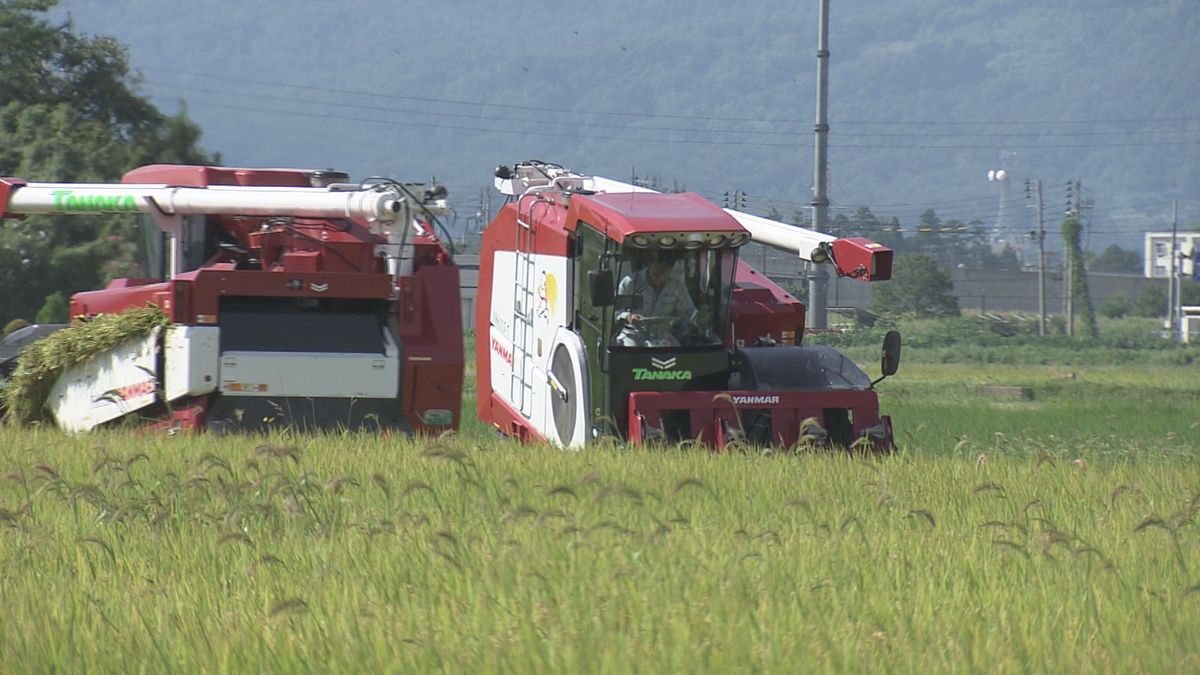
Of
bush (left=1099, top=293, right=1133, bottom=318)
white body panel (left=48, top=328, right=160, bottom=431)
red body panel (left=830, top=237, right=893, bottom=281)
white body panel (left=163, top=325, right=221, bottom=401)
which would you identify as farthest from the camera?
bush (left=1099, top=293, right=1133, bottom=318)

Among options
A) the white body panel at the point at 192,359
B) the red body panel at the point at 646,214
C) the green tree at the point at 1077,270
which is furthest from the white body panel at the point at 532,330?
the green tree at the point at 1077,270

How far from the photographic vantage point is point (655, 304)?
15.5 meters

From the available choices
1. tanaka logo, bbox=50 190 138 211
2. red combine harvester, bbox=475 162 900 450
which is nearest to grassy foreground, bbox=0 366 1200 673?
red combine harvester, bbox=475 162 900 450

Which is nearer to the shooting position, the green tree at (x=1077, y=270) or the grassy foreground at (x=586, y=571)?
the grassy foreground at (x=586, y=571)

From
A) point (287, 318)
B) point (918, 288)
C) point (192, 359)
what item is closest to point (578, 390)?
point (287, 318)

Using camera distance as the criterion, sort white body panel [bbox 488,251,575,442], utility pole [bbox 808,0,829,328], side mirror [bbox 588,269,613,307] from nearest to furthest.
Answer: side mirror [bbox 588,269,613,307]
white body panel [bbox 488,251,575,442]
utility pole [bbox 808,0,829,328]

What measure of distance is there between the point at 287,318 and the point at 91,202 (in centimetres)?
254

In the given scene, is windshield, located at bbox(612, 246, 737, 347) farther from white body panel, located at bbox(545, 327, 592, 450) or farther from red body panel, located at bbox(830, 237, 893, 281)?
red body panel, located at bbox(830, 237, 893, 281)

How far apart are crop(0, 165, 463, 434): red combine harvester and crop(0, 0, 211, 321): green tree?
16233mm

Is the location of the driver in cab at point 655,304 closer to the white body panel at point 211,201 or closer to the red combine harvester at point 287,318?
the red combine harvester at point 287,318

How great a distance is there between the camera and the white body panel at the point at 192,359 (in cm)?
1391

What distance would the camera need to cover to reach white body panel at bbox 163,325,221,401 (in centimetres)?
1391

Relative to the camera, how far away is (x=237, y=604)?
18.7ft

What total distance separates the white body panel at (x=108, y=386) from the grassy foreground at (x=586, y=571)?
381 cm
